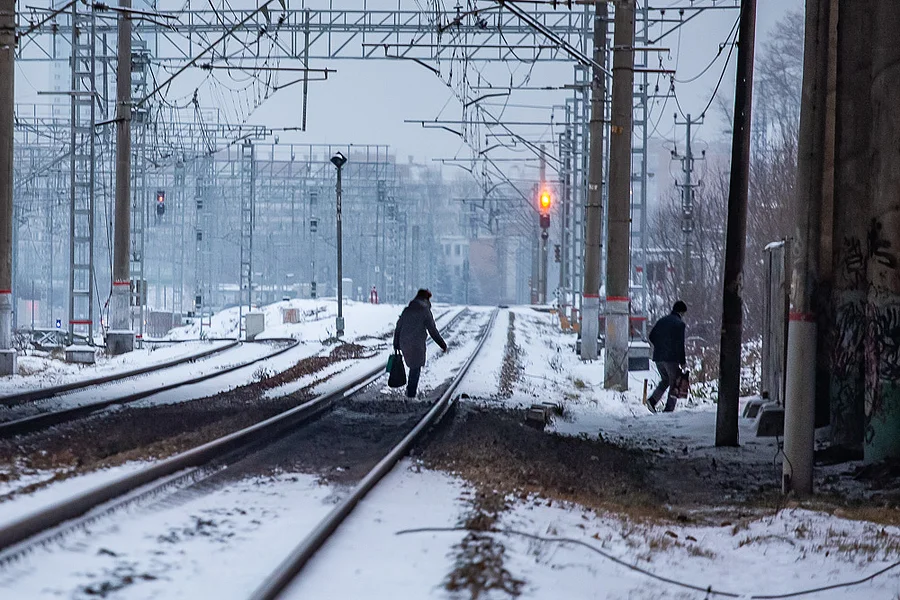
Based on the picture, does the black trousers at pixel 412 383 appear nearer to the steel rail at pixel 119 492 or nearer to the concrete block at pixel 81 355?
the steel rail at pixel 119 492

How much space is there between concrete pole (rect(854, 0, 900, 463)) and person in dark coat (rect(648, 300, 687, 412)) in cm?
698

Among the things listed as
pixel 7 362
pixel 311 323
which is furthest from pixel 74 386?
pixel 311 323

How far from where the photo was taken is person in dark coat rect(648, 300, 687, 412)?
19.2 meters

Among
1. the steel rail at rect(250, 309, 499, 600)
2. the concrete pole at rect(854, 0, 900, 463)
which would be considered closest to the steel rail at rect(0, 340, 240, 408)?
the steel rail at rect(250, 309, 499, 600)

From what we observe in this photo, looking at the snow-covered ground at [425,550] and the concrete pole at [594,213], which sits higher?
the concrete pole at [594,213]

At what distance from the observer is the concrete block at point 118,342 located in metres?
28.8

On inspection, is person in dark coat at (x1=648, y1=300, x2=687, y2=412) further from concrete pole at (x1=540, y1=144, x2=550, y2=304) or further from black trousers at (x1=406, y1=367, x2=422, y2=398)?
concrete pole at (x1=540, y1=144, x2=550, y2=304)

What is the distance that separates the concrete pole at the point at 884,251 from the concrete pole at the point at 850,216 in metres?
0.84

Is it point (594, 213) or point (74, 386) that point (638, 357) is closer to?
Answer: point (594, 213)

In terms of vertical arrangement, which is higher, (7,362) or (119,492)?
(119,492)

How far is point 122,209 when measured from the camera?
29062 mm

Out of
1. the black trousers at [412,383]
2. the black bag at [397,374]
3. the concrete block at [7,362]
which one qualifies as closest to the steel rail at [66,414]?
the concrete block at [7,362]

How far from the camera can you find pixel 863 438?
42.7 feet

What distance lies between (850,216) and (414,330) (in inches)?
252
